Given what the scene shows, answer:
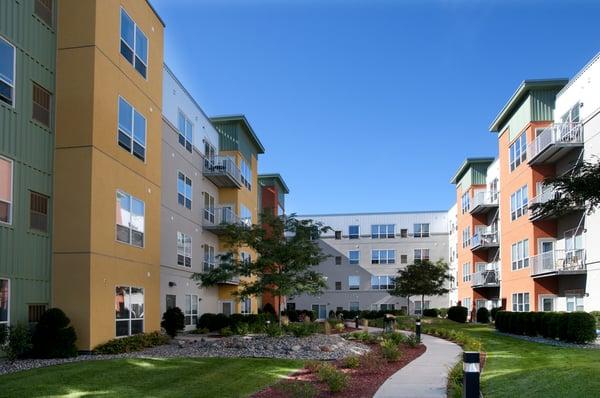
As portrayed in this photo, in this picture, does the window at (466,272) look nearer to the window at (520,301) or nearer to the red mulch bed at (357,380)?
the window at (520,301)

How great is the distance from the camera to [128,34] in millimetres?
22531

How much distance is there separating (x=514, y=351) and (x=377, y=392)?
9.91 m

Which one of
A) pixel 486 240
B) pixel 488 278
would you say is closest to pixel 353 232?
pixel 486 240

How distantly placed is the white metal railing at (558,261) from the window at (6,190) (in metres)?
24.5

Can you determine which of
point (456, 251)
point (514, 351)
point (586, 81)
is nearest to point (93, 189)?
point (514, 351)

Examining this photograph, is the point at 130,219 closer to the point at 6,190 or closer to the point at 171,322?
the point at 171,322

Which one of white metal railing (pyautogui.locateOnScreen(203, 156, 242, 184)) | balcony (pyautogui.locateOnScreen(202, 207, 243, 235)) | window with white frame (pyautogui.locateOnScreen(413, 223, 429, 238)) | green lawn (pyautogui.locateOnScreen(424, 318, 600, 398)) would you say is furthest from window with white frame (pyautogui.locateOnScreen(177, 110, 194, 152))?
window with white frame (pyautogui.locateOnScreen(413, 223, 429, 238))

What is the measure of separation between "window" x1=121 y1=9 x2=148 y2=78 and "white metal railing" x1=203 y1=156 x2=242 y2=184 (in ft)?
41.3

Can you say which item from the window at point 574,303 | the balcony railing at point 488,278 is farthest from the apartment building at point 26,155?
the balcony railing at point 488,278

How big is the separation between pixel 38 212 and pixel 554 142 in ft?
78.2

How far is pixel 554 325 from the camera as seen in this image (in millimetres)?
23969

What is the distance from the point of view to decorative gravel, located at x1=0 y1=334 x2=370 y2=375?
56.7 feet

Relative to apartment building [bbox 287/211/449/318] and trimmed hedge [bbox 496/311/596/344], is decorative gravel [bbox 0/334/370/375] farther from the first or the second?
apartment building [bbox 287/211/449/318]

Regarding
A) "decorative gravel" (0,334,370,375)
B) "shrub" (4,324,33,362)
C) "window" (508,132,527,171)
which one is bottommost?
"decorative gravel" (0,334,370,375)
